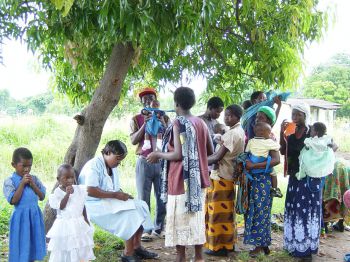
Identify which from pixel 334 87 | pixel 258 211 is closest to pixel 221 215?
pixel 258 211

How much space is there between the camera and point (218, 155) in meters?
4.65

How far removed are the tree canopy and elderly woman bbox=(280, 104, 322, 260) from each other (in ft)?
2.22

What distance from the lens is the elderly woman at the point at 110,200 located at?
13.6 ft

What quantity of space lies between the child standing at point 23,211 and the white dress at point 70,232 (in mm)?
196

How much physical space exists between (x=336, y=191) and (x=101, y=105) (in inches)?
139

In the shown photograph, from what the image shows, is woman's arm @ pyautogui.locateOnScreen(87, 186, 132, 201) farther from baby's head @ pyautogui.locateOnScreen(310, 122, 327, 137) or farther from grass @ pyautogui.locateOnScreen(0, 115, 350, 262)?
grass @ pyautogui.locateOnScreen(0, 115, 350, 262)

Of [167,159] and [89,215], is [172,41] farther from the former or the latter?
[89,215]

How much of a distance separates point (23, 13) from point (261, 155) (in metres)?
2.75

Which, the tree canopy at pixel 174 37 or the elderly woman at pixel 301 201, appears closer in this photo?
the tree canopy at pixel 174 37

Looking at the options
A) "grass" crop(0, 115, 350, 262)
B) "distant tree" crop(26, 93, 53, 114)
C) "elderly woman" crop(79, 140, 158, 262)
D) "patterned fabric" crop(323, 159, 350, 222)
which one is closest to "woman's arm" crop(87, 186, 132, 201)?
"elderly woman" crop(79, 140, 158, 262)

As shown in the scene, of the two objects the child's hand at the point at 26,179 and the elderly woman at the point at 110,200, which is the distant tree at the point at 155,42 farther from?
the child's hand at the point at 26,179

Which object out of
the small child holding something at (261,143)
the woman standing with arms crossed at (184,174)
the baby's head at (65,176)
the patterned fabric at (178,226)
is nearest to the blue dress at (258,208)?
the small child holding something at (261,143)

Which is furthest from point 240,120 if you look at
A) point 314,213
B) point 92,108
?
point 92,108

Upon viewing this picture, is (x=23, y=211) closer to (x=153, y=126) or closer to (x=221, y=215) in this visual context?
(x=153, y=126)
